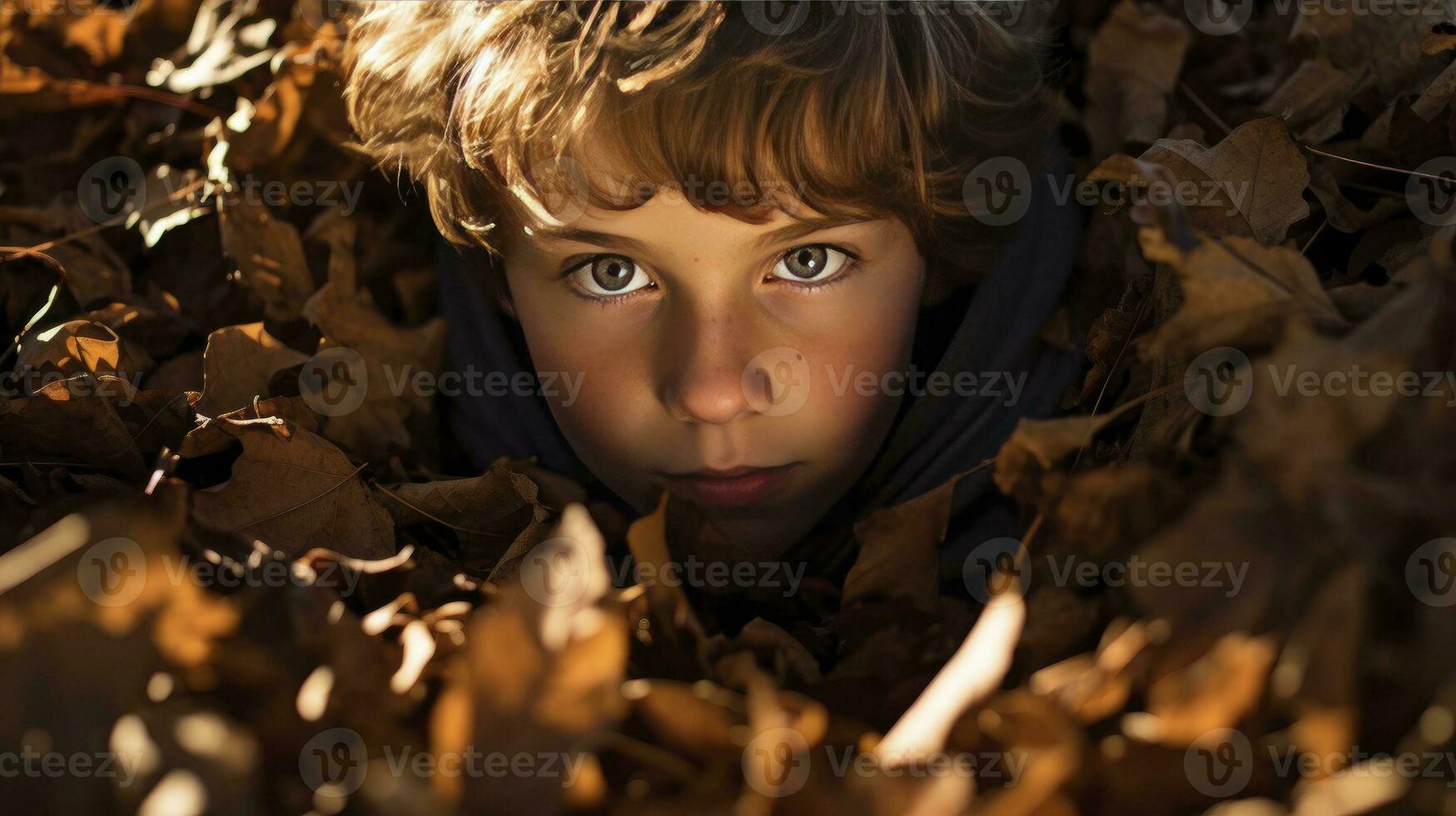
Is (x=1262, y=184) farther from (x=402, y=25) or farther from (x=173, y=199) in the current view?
A: (x=173, y=199)

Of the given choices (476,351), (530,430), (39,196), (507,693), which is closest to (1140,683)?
(507,693)

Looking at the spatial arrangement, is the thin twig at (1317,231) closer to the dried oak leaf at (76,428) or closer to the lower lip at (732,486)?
the lower lip at (732,486)

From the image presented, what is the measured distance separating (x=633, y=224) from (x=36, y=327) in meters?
0.71

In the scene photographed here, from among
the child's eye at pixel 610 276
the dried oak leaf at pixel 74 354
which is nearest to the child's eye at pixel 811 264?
the child's eye at pixel 610 276

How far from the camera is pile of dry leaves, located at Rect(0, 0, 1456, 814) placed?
60cm

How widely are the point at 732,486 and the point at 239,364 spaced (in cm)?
55

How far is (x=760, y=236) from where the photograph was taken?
107 centimetres

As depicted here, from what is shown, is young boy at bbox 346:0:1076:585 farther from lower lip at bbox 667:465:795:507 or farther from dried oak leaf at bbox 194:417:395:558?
dried oak leaf at bbox 194:417:395:558

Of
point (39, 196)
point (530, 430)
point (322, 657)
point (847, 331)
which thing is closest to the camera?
point (322, 657)

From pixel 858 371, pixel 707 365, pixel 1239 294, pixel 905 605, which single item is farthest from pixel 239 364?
pixel 1239 294

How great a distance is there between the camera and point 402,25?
121 cm

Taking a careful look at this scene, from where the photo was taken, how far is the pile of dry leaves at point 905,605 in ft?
1.98

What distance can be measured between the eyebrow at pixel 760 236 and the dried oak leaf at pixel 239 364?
0.37 meters

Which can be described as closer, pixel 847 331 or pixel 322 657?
pixel 322 657
